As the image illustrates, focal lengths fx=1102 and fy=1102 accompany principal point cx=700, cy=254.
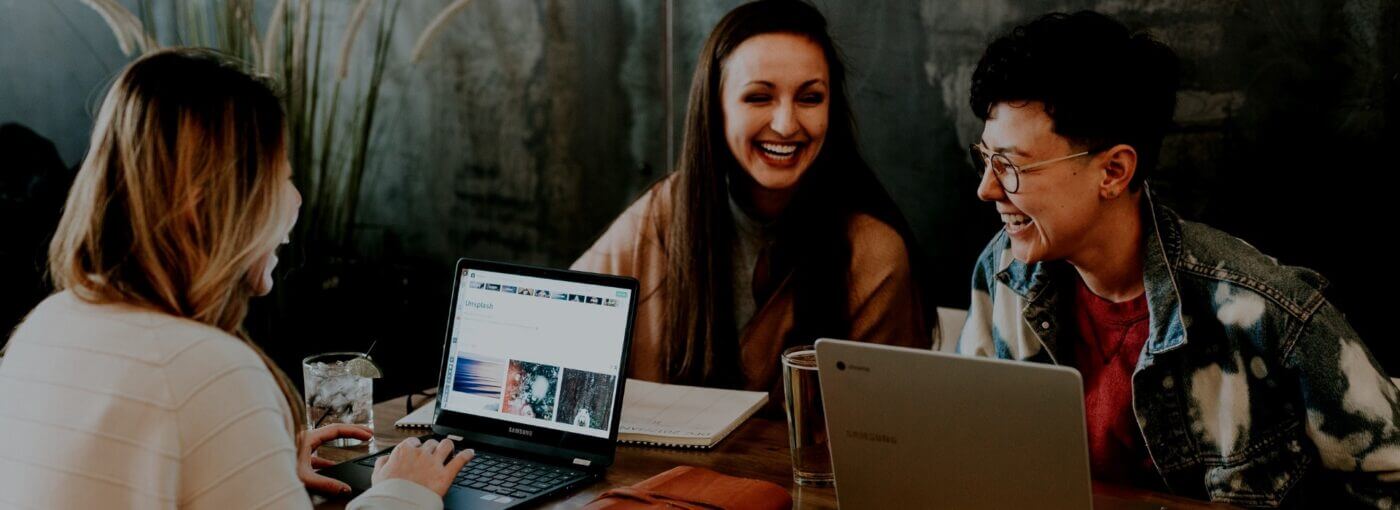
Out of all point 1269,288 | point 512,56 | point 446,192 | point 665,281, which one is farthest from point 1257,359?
point 446,192

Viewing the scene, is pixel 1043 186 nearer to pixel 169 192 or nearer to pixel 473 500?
pixel 473 500

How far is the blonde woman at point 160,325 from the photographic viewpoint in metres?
1.07

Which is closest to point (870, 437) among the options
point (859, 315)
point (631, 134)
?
point (859, 315)

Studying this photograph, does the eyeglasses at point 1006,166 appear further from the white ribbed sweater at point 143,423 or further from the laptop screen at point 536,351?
the white ribbed sweater at point 143,423

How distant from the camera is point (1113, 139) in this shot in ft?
5.60

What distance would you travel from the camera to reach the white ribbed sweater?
3.49ft

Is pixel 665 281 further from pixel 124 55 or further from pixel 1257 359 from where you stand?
pixel 124 55

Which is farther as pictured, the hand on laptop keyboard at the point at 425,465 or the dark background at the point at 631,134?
the dark background at the point at 631,134

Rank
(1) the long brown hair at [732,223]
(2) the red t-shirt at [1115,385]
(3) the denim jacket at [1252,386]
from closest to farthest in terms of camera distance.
Result: (3) the denim jacket at [1252,386] → (2) the red t-shirt at [1115,385] → (1) the long brown hair at [732,223]

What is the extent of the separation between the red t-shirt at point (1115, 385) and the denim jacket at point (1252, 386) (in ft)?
0.22

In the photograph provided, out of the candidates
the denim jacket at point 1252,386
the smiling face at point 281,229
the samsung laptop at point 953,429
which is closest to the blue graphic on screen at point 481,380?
the smiling face at point 281,229

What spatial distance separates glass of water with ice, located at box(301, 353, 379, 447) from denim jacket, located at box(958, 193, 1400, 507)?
3.84 ft

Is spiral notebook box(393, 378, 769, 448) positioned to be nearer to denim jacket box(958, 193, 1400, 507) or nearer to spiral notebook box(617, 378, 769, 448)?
spiral notebook box(617, 378, 769, 448)

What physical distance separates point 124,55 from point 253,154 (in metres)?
2.57
